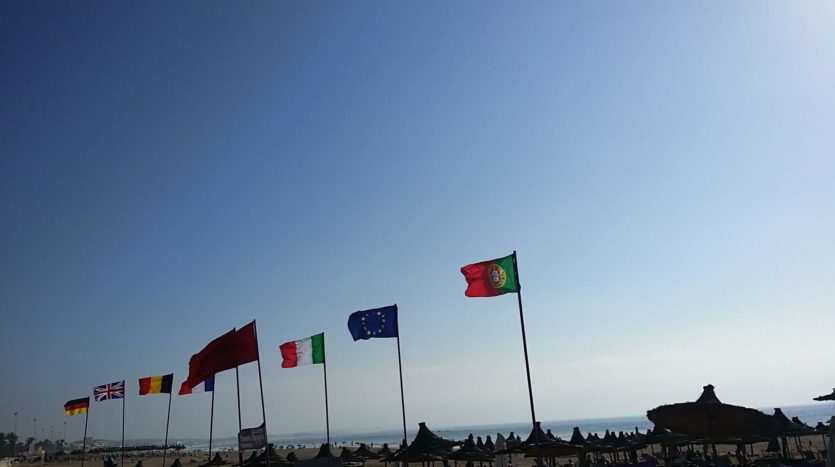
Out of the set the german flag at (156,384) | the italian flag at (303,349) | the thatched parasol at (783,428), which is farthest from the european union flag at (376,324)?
the thatched parasol at (783,428)

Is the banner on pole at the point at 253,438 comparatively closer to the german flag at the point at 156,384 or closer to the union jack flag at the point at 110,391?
the german flag at the point at 156,384

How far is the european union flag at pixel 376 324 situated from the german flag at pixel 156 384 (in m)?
19.2

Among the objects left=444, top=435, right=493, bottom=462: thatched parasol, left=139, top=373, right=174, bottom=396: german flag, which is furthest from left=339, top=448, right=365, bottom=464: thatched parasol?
left=139, top=373, right=174, bottom=396: german flag

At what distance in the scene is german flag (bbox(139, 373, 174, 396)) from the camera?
38.2m

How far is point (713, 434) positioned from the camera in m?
19.3

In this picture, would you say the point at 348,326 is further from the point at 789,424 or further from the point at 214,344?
the point at 789,424

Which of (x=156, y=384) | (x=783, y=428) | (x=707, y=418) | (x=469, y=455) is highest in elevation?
(x=156, y=384)

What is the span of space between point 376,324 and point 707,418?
1206cm

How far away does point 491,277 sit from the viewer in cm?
1891

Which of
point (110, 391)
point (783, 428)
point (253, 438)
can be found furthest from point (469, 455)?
point (110, 391)

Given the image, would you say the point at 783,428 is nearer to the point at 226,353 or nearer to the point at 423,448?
the point at 423,448

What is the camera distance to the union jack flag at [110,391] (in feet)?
135

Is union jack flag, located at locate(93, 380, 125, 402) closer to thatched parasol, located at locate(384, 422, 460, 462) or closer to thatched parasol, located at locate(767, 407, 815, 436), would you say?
thatched parasol, located at locate(384, 422, 460, 462)

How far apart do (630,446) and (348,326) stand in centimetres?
2047
